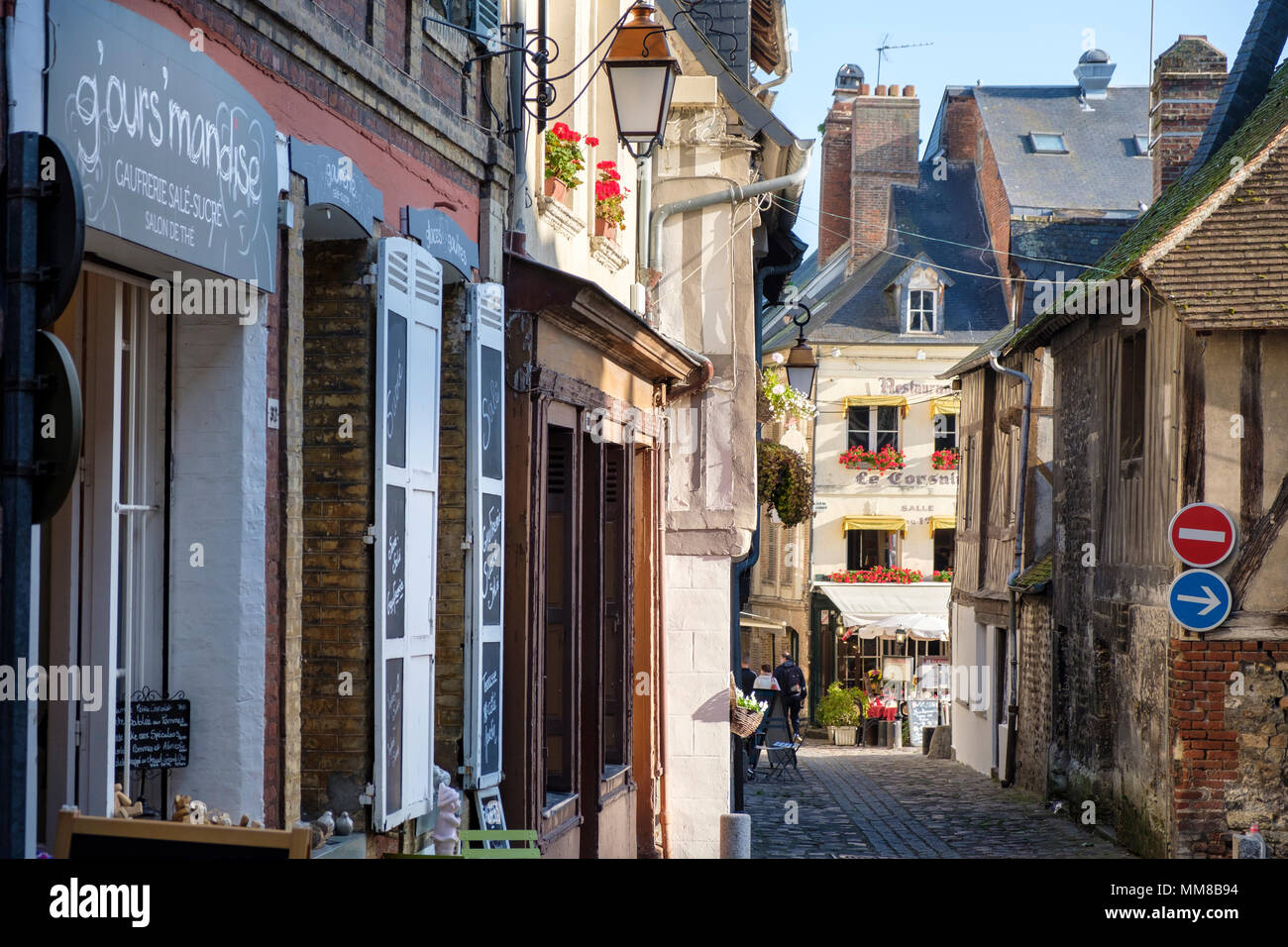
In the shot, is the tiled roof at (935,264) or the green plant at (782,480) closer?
the green plant at (782,480)

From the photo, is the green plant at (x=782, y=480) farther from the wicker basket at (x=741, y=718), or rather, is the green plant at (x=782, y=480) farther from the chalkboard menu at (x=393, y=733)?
the chalkboard menu at (x=393, y=733)

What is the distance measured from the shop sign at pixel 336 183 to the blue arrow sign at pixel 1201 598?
860 centimetres

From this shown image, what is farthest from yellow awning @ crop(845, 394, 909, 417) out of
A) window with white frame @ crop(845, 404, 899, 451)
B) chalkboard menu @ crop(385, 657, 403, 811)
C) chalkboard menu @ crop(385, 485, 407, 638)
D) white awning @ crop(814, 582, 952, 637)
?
chalkboard menu @ crop(385, 657, 403, 811)

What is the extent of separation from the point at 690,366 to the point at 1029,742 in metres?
10.6

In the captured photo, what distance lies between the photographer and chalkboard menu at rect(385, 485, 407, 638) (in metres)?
6.38

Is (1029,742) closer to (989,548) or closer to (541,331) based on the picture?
(989,548)

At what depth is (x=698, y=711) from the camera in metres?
13.2

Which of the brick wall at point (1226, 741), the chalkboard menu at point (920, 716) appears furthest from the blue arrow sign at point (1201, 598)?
the chalkboard menu at point (920, 716)

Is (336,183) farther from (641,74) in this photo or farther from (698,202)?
(698,202)

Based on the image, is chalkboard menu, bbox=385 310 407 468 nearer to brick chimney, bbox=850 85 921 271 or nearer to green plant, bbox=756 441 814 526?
green plant, bbox=756 441 814 526

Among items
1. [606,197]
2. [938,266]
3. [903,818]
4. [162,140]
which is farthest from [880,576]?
[162,140]

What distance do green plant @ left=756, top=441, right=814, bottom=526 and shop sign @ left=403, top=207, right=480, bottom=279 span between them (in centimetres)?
941

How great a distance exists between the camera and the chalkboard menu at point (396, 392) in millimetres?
6352

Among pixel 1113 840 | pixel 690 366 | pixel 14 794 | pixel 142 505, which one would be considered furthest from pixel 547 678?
pixel 1113 840
